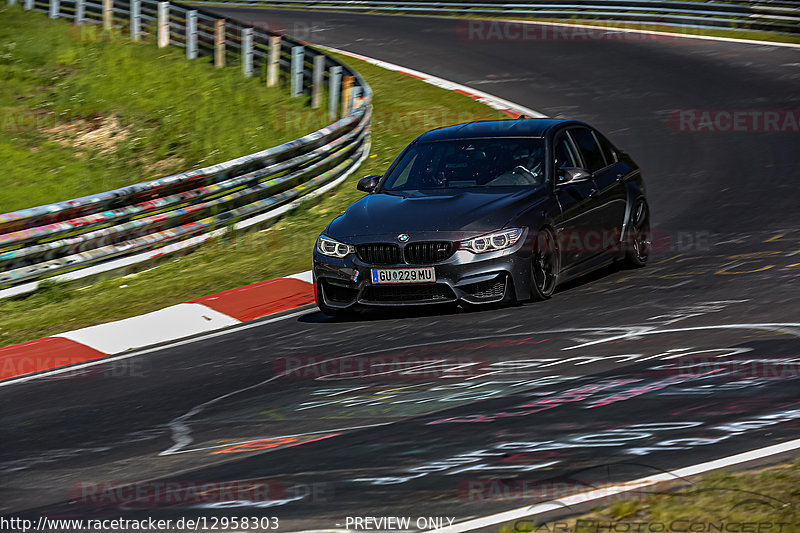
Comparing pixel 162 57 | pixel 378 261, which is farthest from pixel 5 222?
pixel 162 57

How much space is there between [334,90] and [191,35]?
6220 millimetres

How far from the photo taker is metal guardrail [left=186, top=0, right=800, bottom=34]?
90.8 ft

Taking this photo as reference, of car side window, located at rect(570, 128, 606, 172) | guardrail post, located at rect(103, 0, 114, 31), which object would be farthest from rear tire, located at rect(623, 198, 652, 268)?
guardrail post, located at rect(103, 0, 114, 31)

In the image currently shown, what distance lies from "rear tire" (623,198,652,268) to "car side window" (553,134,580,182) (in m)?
0.86

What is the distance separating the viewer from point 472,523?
194 inches

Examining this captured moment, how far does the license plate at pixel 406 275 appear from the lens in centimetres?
968

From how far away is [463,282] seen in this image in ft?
31.6

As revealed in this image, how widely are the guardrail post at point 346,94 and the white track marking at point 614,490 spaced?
47.7ft

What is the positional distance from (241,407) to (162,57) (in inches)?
781

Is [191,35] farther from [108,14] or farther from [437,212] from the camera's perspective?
[437,212]

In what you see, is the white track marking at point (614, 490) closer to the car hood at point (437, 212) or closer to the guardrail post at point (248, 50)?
the car hood at point (437, 212)

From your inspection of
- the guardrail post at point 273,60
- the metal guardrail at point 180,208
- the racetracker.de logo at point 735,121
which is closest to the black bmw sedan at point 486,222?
the metal guardrail at point 180,208

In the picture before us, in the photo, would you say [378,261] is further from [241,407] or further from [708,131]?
[708,131]

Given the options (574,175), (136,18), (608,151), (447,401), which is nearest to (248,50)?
(136,18)
